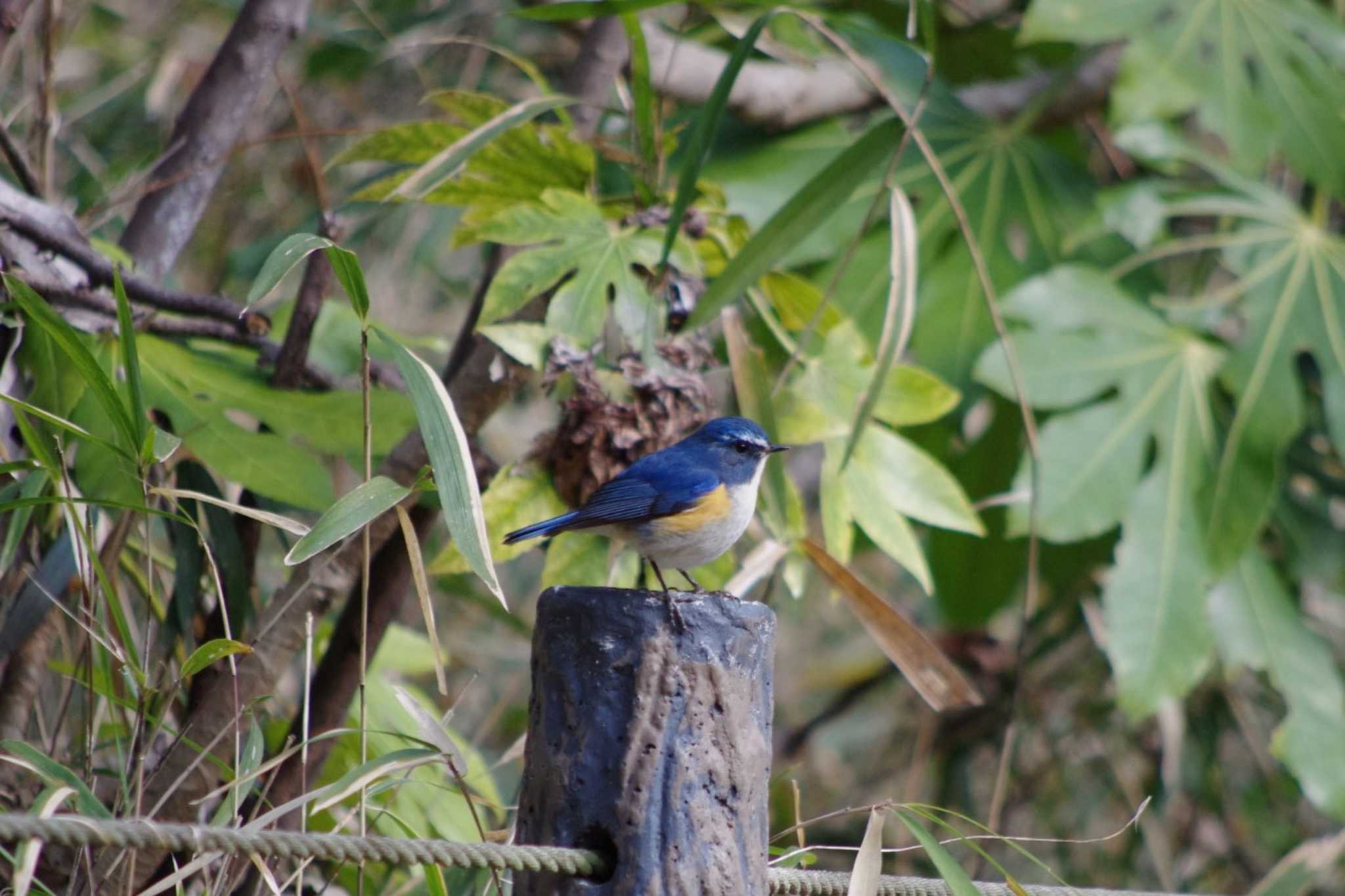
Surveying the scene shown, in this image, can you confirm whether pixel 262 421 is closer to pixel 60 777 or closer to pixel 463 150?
pixel 463 150

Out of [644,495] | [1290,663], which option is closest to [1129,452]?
[1290,663]

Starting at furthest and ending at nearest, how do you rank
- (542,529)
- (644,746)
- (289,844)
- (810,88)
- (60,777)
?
(810,88)
(542,529)
(60,777)
(644,746)
(289,844)

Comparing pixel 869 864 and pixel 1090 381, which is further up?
pixel 1090 381

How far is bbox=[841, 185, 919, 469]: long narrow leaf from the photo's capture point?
2.17 meters

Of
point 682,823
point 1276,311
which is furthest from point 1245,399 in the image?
point 682,823

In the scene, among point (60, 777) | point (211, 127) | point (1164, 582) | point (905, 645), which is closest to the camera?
point (60, 777)


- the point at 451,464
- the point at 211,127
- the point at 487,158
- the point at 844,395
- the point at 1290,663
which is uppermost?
the point at 211,127

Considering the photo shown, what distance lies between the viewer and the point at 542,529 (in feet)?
7.07

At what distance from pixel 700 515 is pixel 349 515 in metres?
0.81

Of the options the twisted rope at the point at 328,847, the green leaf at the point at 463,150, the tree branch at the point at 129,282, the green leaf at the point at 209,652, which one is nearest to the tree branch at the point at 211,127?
the tree branch at the point at 129,282

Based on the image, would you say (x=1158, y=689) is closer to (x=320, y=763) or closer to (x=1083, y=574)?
(x=1083, y=574)

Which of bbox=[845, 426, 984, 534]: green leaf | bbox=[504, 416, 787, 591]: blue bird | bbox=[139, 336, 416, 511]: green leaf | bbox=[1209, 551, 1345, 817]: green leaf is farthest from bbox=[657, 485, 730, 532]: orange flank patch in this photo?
bbox=[1209, 551, 1345, 817]: green leaf

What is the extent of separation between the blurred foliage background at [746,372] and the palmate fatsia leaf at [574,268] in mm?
11

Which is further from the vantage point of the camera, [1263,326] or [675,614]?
[1263,326]
